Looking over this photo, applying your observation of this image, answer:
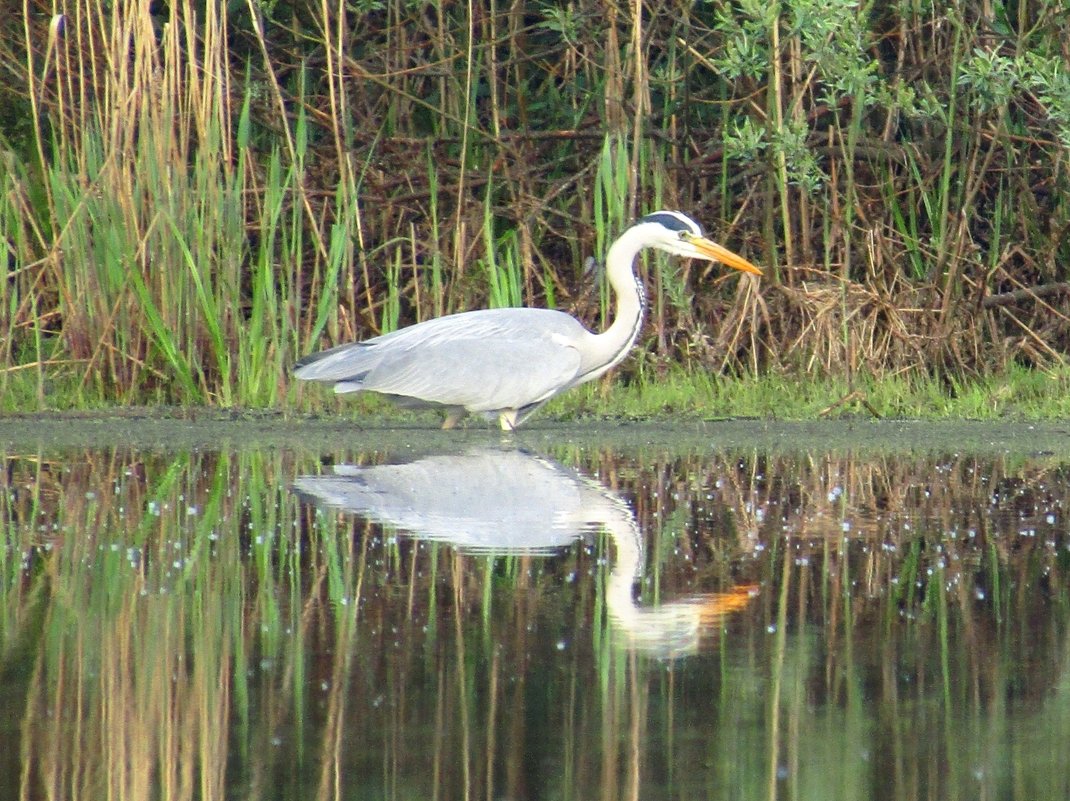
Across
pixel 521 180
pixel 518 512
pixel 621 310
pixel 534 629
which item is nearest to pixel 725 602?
pixel 534 629

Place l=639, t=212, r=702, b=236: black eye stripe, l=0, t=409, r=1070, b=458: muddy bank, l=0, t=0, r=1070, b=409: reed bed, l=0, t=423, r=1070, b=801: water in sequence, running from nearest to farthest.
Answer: l=0, t=423, r=1070, b=801: water
l=0, t=409, r=1070, b=458: muddy bank
l=0, t=0, r=1070, b=409: reed bed
l=639, t=212, r=702, b=236: black eye stripe

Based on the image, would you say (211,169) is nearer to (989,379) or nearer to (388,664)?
(989,379)

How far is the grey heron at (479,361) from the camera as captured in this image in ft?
24.0

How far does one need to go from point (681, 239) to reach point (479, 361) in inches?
48.0

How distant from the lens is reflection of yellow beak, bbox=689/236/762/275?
26.2 feet

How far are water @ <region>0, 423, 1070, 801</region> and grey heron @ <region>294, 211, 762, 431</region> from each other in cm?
88

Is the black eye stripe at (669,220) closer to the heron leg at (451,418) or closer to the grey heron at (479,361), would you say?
the grey heron at (479,361)

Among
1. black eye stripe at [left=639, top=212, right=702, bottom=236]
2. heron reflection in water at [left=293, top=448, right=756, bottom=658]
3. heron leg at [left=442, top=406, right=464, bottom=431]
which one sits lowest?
heron reflection in water at [left=293, top=448, right=756, bottom=658]

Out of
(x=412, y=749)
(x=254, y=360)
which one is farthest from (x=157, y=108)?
(x=412, y=749)

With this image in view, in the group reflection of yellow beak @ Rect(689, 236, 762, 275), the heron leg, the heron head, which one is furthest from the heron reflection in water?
reflection of yellow beak @ Rect(689, 236, 762, 275)

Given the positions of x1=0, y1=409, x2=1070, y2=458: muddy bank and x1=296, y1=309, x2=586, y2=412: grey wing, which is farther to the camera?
x1=296, y1=309, x2=586, y2=412: grey wing

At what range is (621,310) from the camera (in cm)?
781

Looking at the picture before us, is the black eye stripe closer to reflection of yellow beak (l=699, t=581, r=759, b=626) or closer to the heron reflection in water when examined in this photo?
the heron reflection in water

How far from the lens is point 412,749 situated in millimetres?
2994
